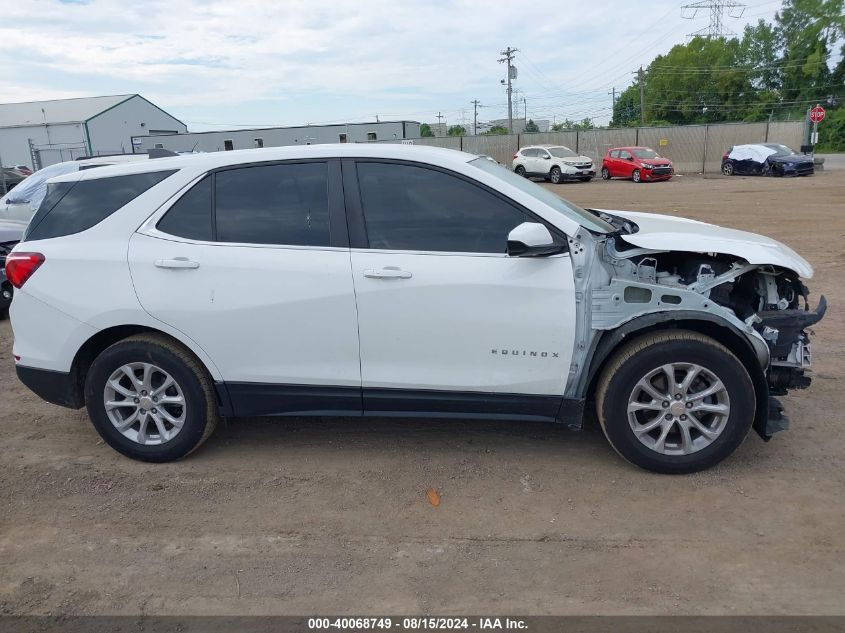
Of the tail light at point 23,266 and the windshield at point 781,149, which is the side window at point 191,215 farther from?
the windshield at point 781,149

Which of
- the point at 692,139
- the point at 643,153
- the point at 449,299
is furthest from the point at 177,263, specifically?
the point at 692,139

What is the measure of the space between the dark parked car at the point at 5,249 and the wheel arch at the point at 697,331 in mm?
6878

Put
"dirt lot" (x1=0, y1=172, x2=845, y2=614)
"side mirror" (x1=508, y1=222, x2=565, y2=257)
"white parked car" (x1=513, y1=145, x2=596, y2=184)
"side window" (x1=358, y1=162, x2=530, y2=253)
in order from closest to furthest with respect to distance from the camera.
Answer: "dirt lot" (x1=0, y1=172, x2=845, y2=614) < "side mirror" (x1=508, y1=222, x2=565, y2=257) < "side window" (x1=358, y1=162, x2=530, y2=253) < "white parked car" (x1=513, y1=145, x2=596, y2=184)

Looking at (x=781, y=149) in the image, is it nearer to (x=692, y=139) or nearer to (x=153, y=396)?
(x=692, y=139)

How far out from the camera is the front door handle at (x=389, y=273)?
11.9 ft

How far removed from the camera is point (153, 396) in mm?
3986

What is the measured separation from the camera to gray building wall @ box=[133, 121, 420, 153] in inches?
1662

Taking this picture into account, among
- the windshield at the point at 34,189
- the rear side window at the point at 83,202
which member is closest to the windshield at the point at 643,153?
the windshield at the point at 34,189

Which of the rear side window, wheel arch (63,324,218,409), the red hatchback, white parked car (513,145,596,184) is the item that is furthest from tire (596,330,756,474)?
white parked car (513,145,596,184)

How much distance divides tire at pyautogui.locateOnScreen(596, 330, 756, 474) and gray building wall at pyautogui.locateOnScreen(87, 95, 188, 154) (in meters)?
57.2

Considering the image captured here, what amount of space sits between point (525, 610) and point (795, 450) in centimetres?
226

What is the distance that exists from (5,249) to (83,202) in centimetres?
464

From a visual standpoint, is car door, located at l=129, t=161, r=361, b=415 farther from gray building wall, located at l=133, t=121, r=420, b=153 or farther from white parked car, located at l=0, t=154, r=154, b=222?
gray building wall, located at l=133, t=121, r=420, b=153

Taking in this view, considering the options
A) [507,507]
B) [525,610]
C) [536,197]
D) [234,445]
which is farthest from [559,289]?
[234,445]
